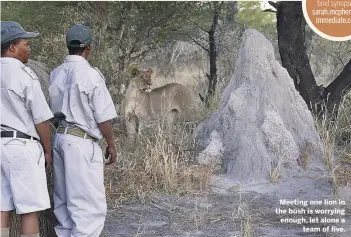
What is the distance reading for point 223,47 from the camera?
11.9 metres

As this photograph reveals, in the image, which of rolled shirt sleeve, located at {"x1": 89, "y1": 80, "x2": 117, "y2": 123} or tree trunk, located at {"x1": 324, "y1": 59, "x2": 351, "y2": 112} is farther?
tree trunk, located at {"x1": 324, "y1": 59, "x2": 351, "y2": 112}

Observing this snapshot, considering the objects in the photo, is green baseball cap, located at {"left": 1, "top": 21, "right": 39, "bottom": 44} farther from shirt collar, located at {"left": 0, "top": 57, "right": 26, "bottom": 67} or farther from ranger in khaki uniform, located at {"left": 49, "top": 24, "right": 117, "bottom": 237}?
ranger in khaki uniform, located at {"left": 49, "top": 24, "right": 117, "bottom": 237}

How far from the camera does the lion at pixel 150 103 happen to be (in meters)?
9.02

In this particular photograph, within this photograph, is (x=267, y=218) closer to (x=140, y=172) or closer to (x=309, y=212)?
(x=309, y=212)

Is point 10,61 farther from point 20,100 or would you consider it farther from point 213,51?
point 213,51

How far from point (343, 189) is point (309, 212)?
869 mm

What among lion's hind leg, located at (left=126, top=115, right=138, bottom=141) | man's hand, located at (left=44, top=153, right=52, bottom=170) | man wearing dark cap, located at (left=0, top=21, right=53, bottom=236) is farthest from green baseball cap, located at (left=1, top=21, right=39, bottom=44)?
lion's hind leg, located at (left=126, top=115, right=138, bottom=141)

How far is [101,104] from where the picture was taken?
12.2 ft

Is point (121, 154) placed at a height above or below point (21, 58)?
below

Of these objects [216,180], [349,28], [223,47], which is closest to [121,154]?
[216,180]

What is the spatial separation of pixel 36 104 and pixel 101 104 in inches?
15.6

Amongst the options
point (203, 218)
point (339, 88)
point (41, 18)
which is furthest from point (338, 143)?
point (41, 18)

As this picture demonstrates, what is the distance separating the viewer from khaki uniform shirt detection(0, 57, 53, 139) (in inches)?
136

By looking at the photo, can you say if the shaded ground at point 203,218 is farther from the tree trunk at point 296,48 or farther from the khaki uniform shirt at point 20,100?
the tree trunk at point 296,48
